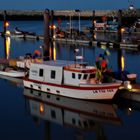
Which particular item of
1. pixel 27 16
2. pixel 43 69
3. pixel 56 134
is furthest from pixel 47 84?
pixel 27 16

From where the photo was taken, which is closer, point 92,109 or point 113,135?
point 113,135

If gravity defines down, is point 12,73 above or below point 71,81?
below

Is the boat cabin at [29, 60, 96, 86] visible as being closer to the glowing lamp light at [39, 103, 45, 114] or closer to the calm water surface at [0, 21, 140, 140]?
the calm water surface at [0, 21, 140, 140]

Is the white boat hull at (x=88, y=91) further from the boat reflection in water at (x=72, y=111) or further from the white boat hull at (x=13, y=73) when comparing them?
the white boat hull at (x=13, y=73)

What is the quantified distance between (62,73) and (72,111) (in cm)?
288

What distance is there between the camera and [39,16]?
152 m

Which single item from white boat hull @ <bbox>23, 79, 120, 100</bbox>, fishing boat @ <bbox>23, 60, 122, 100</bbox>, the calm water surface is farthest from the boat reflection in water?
fishing boat @ <bbox>23, 60, 122, 100</bbox>

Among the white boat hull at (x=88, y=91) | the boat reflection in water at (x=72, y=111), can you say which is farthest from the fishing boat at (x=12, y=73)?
the white boat hull at (x=88, y=91)

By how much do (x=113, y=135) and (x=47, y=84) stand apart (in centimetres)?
808

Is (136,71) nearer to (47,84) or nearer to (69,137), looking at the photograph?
(47,84)

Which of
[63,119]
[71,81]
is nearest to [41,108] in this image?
[71,81]

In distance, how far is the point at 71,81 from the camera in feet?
90.6

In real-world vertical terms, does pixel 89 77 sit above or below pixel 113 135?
above

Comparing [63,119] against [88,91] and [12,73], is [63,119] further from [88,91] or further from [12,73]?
[12,73]
